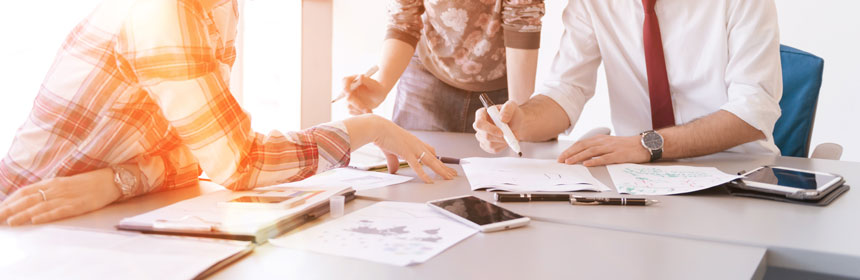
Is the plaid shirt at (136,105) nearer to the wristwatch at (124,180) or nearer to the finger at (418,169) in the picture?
the wristwatch at (124,180)

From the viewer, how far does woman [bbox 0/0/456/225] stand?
37.0 inches

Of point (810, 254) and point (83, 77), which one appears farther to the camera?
point (83, 77)

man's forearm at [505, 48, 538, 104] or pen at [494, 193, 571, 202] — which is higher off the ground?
man's forearm at [505, 48, 538, 104]

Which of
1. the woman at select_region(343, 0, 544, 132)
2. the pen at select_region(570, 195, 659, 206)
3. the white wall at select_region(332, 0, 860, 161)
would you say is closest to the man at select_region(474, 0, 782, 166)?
the woman at select_region(343, 0, 544, 132)

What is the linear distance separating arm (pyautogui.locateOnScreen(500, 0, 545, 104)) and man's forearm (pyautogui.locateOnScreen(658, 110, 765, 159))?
1.41 feet

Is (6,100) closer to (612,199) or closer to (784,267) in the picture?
(612,199)

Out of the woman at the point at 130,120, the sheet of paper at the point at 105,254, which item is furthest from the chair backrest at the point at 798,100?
the sheet of paper at the point at 105,254

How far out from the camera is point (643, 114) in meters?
1.98

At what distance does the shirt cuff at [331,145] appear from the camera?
1.15 meters

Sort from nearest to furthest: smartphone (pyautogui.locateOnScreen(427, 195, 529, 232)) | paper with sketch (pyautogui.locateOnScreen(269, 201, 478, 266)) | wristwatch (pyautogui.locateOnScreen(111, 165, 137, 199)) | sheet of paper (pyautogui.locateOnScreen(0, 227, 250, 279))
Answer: sheet of paper (pyautogui.locateOnScreen(0, 227, 250, 279)) < paper with sketch (pyautogui.locateOnScreen(269, 201, 478, 266)) < smartphone (pyautogui.locateOnScreen(427, 195, 529, 232)) < wristwatch (pyautogui.locateOnScreen(111, 165, 137, 199))

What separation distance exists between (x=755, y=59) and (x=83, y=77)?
5.14 feet

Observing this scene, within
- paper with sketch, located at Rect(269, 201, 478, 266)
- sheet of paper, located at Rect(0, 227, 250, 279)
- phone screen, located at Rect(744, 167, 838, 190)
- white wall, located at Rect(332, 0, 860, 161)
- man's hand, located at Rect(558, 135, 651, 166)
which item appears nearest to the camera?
sheet of paper, located at Rect(0, 227, 250, 279)

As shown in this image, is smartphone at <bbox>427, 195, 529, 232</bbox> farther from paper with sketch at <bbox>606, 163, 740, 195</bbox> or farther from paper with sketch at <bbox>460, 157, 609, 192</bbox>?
paper with sketch at <bbox>606, 163, 740, 195</bbox>

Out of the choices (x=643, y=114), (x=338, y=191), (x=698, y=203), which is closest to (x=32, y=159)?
(x=338, y=191)
